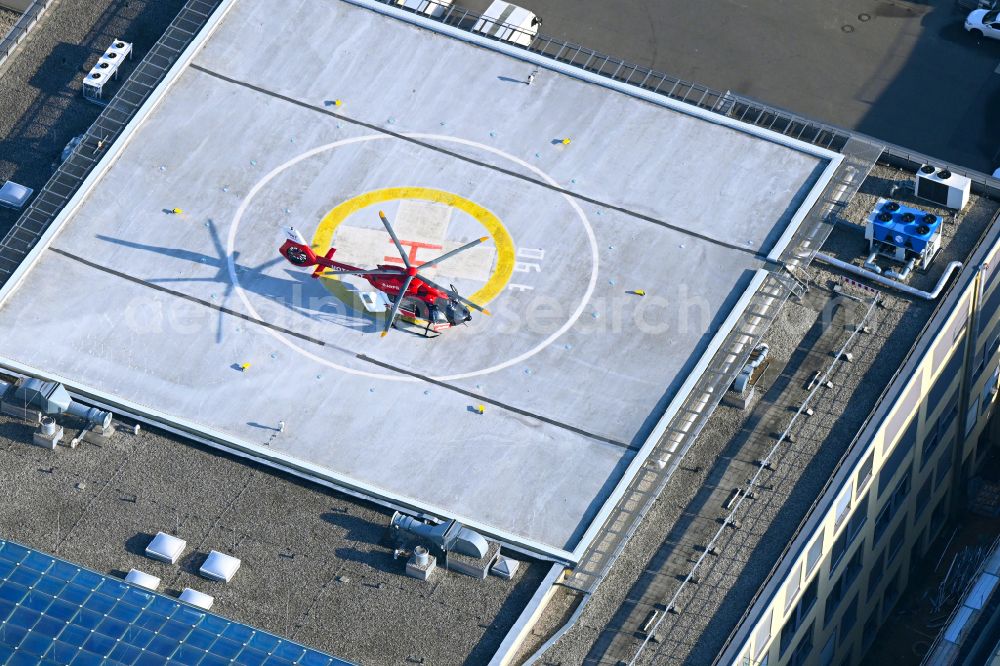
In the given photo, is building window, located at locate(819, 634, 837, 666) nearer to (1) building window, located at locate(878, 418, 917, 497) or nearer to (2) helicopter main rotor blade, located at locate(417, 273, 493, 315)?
(1) building window, located at locate(878, 418, 917, 497)

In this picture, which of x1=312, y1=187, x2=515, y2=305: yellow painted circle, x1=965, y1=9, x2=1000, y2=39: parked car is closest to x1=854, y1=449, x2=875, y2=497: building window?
x1=312, y1=187, x2=515, y2=305: yellow painted circle

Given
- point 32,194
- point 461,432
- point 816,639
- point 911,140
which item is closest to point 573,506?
point 461,432

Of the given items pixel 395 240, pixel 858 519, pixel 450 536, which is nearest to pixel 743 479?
pixel 858 519

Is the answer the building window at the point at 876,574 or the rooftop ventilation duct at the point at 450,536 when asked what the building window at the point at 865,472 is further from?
the rooftop ventilation duct at the point at 450,536

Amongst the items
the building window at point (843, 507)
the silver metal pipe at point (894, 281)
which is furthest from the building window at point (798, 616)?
the silver metal pipe at point (894, 281)

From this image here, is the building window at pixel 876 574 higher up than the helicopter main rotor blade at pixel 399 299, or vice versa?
the building window at pixel 876 574

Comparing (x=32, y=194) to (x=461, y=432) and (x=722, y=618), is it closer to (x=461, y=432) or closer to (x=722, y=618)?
(x=461, y=432)

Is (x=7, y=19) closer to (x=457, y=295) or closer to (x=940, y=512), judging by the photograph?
(x=457, y=295)
